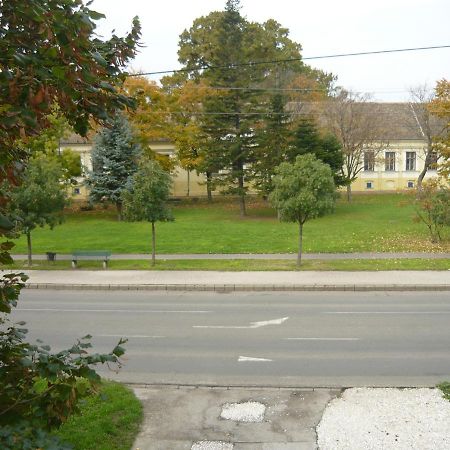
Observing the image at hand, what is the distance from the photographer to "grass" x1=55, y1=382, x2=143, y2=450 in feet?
21.9

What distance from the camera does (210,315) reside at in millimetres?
13945

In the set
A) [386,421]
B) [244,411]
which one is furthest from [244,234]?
[386,421]

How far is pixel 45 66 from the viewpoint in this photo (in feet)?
10.0

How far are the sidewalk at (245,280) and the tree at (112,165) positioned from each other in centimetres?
1892

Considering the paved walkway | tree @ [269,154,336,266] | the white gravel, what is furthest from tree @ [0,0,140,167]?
the paved walkway

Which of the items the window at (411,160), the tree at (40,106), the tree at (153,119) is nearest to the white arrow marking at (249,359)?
the tree at (40,106)

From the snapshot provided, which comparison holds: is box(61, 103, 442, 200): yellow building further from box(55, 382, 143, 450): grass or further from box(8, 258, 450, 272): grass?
box(55, 382, 143, 450): grass

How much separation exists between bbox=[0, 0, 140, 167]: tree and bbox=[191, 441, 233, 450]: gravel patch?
4.66 metres

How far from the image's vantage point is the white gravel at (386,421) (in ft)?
21.9

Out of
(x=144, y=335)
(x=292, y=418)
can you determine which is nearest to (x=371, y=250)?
(x=144, y=335)

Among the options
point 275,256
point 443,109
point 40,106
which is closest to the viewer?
point 40,106

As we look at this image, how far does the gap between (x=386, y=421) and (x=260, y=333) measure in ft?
16.6

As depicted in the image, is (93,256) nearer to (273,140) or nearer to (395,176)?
(273,140)

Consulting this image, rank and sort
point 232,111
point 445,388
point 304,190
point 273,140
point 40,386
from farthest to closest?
1. point 232,111
2. point 273,140
3. point 304,190
4. point 445,388
5. point 40,386
